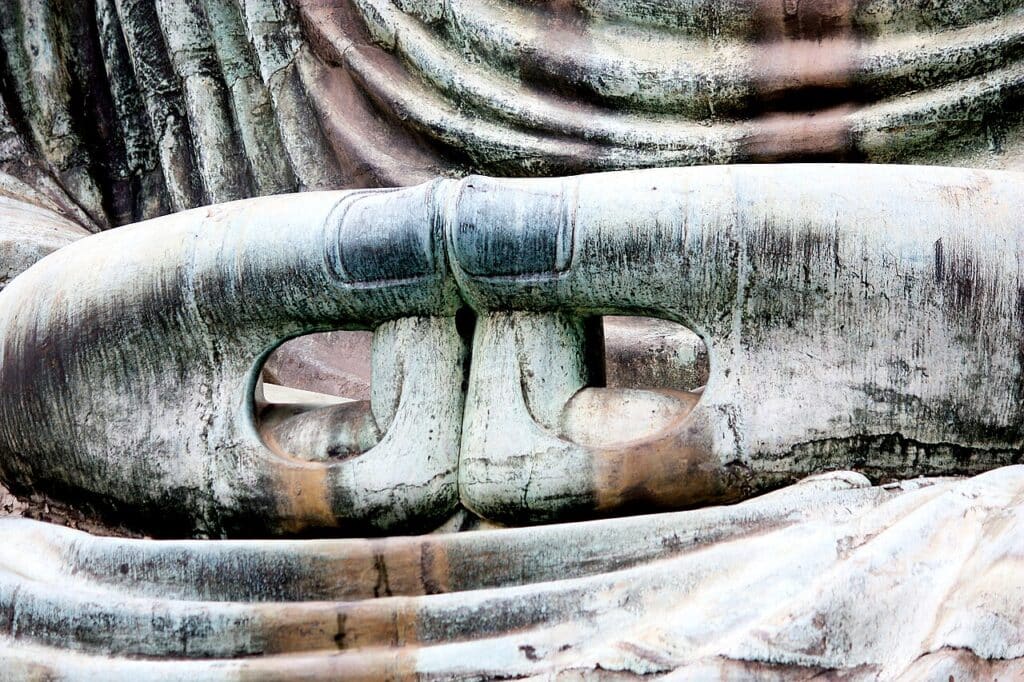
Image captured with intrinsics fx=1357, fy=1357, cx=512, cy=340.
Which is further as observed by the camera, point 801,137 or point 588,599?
point 801,137

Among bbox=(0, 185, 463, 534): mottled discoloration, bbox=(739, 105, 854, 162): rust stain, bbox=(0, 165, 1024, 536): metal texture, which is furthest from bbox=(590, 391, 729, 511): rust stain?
bbox=(739, 105, 854, 162): rust stain

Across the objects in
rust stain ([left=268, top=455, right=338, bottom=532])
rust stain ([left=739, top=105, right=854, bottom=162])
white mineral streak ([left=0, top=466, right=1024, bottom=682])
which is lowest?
white mineral streak ([left=0, top=466, right=1024, bottom=682])

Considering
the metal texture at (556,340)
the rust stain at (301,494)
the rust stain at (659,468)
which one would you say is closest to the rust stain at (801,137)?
the metal texture at (556,340)

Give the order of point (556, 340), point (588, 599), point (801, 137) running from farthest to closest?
1. point (801, 137)
2. point (556, 340)
3. point (588, 599)

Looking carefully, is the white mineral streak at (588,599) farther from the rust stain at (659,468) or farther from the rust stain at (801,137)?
the rust stain at (801,137)

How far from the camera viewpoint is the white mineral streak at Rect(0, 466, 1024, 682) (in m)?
1.09

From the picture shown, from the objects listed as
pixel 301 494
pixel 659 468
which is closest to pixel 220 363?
pixel 301 494

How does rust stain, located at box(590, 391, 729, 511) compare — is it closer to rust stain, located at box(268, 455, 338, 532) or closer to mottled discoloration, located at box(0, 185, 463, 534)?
mottled discoloration, located at box(0, 185, 463, 534)

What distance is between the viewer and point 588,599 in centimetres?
120

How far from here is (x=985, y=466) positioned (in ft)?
4.23

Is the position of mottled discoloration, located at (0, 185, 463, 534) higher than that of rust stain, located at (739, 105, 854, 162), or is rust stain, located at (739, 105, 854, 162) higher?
rust stain, located at (739, 105, 854, 162)

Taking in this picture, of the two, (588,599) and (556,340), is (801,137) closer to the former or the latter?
(556,340)

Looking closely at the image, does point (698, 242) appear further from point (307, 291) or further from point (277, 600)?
point (277, 600)

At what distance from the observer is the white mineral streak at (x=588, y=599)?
109 cm
